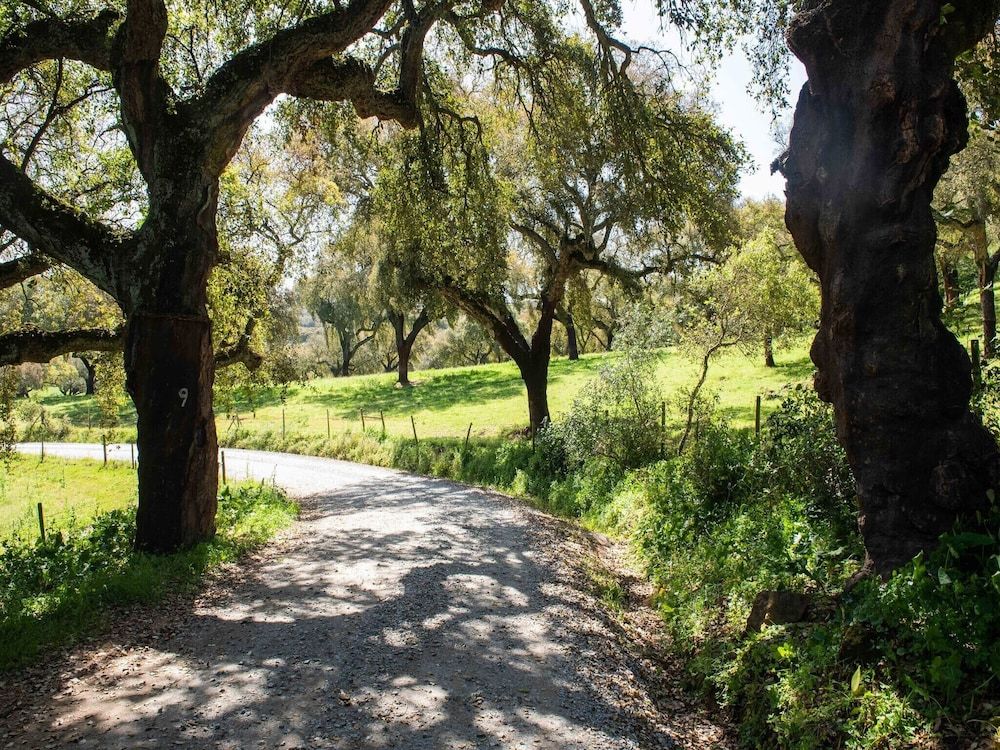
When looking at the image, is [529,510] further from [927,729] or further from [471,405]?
[471,405]

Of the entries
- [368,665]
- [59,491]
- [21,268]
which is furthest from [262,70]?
[59,491]

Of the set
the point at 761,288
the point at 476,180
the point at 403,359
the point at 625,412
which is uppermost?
the point at 476,180

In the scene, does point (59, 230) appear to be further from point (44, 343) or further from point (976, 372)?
point (976, 372)

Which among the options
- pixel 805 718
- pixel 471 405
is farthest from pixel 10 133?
pixel 471 405

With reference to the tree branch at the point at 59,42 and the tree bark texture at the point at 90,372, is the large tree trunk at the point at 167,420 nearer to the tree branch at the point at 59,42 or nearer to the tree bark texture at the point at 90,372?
the tree branch at the point at 59,42

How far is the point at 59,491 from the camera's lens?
21.4 metres

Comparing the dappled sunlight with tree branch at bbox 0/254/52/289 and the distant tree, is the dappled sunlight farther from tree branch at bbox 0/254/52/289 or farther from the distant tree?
the distant tree

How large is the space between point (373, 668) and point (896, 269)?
5.55 metres

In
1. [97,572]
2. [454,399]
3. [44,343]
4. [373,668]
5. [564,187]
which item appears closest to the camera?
[373,668]

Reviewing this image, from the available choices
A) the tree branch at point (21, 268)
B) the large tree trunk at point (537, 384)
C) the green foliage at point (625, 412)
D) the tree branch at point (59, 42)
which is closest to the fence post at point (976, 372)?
the green foliage at point (625, 412)

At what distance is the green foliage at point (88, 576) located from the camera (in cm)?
671

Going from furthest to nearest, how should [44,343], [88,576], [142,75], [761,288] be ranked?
[761,288] < [44,343] < [142,75] < [88,576]

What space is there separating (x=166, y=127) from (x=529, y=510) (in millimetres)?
9095

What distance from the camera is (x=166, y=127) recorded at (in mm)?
9414
